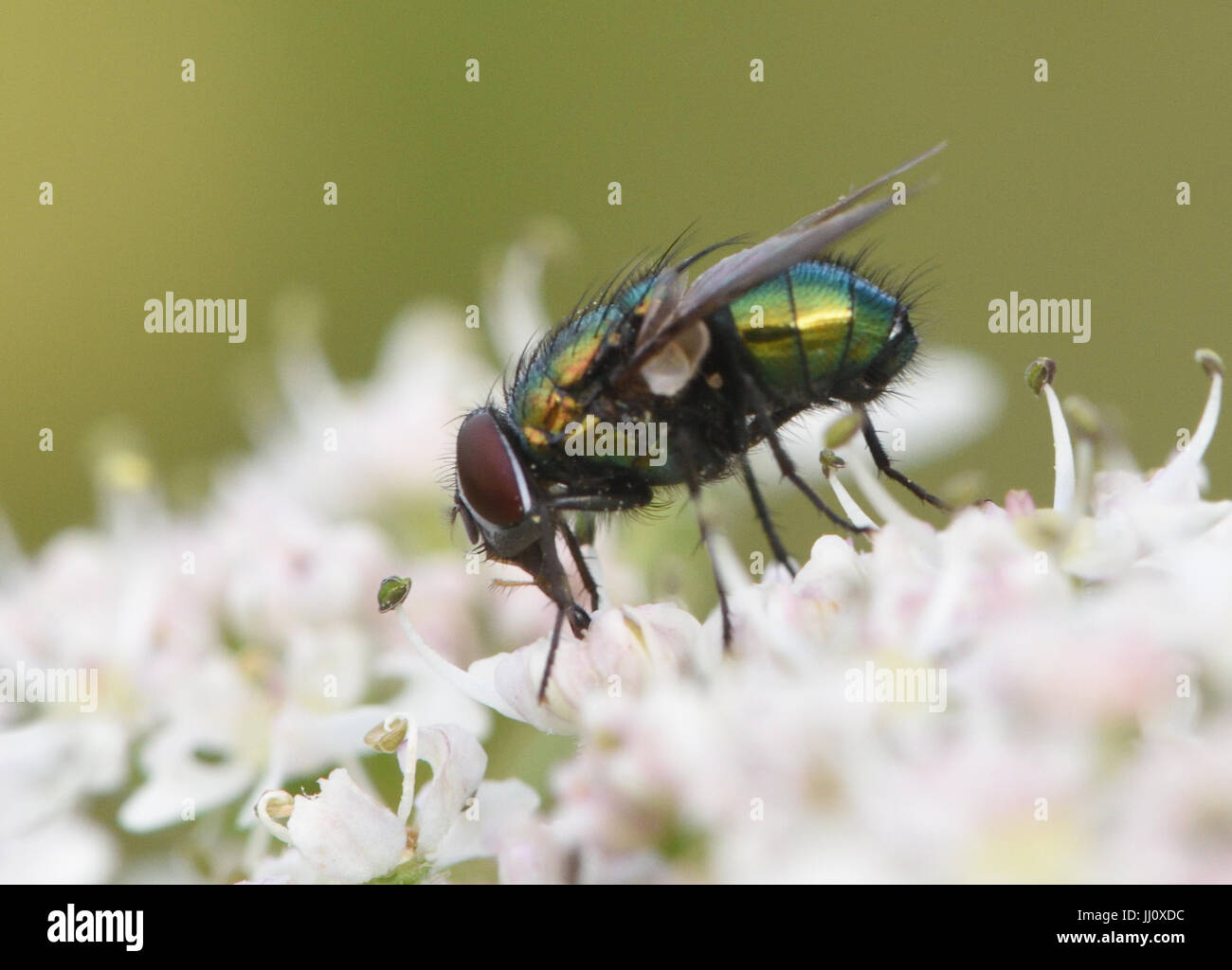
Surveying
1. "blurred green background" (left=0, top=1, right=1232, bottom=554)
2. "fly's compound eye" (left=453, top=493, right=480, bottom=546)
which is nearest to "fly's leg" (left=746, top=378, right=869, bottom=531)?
"fly's compound eye" (left=453, top=493, right=480, bottom=546)

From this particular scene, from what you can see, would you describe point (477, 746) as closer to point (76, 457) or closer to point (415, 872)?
point (415, 872)

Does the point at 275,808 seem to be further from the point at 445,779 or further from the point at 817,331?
the point at 817,331

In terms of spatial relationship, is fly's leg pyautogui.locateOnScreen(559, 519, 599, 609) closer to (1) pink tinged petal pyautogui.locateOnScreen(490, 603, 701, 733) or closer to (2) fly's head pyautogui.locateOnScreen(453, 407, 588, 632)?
(2) fly's head pyautogui.locateOnScreen(453, 407, 588, 632)

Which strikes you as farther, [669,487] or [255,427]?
[255,427]

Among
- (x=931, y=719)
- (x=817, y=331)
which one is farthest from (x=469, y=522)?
(x=931, y=719)

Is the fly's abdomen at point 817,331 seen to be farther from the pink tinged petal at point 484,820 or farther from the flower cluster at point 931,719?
the pink tinged petal at point 484,820
